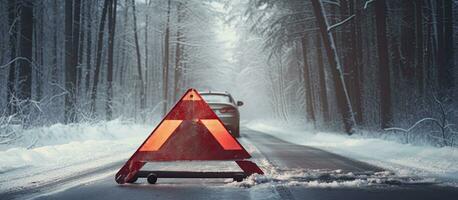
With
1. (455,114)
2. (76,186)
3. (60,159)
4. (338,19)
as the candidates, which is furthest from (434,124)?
(76,186)

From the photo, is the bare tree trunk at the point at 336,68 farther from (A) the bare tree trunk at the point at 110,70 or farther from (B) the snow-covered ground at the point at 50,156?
(A) the bare tree trunk at the point at 110,70

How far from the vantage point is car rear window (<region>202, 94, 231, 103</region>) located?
→ 16.1m

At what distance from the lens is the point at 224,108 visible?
1588cm

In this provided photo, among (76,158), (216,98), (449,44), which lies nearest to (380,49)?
(449,44)

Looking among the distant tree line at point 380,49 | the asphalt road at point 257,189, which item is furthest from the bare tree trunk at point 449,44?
the asphalt road at point 257,189

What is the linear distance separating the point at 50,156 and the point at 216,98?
25.2 ft

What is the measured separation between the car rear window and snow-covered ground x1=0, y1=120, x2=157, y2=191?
363cm

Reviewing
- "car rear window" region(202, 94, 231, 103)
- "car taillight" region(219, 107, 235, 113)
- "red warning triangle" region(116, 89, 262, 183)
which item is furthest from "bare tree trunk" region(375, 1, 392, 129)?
"red warning triangle" region(116, 89, 262, 183)

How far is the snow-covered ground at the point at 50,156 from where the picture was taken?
6684mm

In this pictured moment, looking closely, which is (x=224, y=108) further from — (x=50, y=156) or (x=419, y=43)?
(x=419, y=43)

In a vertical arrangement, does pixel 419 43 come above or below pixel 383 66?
above

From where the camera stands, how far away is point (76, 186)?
5797 mm

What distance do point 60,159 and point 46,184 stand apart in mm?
3371

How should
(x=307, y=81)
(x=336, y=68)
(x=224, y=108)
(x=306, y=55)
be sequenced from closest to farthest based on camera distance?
(x=224, y=108) < (x=336, y=68) < (x=306, y=55) < (x=307, y=81)
